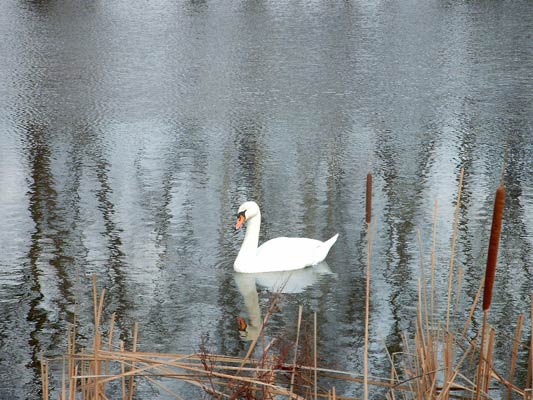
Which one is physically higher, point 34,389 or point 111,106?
point 111,106

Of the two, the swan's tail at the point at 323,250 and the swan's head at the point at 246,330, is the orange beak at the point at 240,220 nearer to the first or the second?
the swan's tail at the point at 323,250

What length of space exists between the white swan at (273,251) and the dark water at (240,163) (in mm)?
163

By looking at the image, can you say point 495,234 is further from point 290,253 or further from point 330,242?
point 330,242

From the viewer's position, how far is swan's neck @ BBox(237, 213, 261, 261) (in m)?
7.23

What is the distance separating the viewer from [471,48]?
14367 millimetres

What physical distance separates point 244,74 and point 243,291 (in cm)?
644

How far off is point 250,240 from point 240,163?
2317 millimetres

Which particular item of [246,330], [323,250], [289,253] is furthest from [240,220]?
[246,330]

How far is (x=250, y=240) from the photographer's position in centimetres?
738

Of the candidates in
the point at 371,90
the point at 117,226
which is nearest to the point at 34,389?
the point at 117,226

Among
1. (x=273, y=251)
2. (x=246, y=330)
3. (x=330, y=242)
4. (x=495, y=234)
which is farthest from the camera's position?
(x=330, y=242)

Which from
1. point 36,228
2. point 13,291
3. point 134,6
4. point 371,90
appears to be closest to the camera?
point 13,291

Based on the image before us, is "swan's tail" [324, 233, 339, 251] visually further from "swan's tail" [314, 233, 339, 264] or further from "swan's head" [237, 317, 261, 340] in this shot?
"swan's head" [237, 317, 261, 340]

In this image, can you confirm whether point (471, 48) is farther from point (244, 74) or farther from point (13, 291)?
A: point (13, 291)
